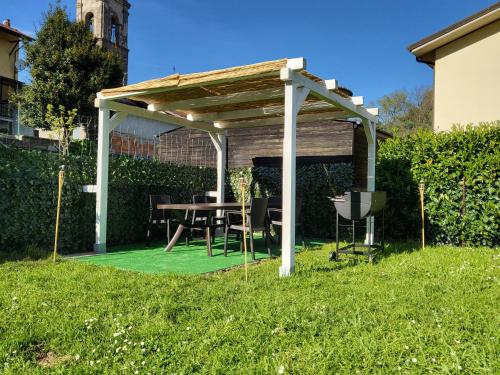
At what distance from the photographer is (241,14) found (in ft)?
53.1

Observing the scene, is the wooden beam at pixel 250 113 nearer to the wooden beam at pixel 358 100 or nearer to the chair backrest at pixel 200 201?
the wooden beam at pixel 358 100

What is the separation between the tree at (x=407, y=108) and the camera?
31203mm

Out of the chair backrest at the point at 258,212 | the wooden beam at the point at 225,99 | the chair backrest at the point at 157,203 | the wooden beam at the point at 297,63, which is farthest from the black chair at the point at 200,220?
the wooden beam at the point at 297,63

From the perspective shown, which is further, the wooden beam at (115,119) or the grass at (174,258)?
the wooden beam at (115,119)

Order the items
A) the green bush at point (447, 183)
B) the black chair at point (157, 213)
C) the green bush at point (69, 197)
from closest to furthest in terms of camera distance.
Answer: the green bush at point (69, 197) → the green bush at point (447, 183) → the black chair at point (157, 213)

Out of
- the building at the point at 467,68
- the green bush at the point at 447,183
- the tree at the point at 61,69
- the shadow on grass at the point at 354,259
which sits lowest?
the shadow on grass at the point at 354,259

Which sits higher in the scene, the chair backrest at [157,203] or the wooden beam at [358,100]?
the wooden beam at [358,100]

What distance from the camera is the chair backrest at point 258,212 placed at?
6402 mm

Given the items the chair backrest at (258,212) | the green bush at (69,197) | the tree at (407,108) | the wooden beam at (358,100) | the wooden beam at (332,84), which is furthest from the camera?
the tree at (407,108)

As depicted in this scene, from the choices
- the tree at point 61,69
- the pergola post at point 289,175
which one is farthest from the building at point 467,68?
the tree at point 61,69

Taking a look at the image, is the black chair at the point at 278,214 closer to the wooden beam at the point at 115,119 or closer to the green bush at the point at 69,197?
the green bush at the point at 69,197

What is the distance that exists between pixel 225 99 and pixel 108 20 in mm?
28562

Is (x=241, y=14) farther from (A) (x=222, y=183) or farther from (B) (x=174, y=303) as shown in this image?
(B) (x=174, y=303)

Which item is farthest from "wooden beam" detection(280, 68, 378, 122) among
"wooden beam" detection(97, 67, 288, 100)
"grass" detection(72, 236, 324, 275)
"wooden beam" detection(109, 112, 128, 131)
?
"wooden beam" detection(109, 112, 128, 131)
